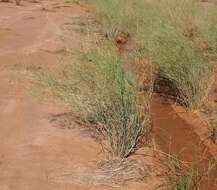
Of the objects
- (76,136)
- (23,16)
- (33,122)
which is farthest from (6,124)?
(23,16)

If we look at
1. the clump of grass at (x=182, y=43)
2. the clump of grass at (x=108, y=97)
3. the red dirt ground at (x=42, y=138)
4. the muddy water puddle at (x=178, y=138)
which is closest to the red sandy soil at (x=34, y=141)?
the red dirt ground at (x=42, y=138)

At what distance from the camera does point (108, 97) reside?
597cm

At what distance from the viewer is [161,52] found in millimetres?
7797

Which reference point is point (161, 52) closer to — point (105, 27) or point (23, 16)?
point (105, 27)

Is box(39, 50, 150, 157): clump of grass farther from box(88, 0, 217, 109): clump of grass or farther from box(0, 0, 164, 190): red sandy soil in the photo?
box(88, 0, 217, 109): clump of grass

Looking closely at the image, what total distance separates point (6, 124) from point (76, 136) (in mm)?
987

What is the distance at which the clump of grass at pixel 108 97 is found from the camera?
5809 mm

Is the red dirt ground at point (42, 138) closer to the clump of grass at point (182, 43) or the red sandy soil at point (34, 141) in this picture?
the red sandy soil at point (34, 141)

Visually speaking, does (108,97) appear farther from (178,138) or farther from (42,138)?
(178,138)

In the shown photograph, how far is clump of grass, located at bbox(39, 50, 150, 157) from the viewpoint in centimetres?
581

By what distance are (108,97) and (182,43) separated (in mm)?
2096

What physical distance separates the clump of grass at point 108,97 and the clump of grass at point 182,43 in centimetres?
165

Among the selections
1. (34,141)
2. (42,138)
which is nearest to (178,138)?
(42,138)

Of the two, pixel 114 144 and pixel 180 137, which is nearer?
pixel 114 144
